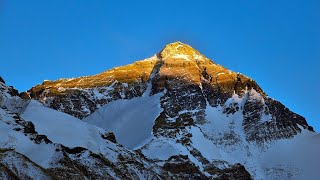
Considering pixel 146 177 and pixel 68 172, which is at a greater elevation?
pixel 146 177

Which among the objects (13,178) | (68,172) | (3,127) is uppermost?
(3,127)

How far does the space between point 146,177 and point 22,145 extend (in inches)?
1500

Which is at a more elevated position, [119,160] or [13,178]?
[119,160]

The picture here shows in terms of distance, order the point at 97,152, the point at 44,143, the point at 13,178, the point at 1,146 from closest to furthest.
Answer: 1. the point at 13,178
2. the point at 1,146
3. the point at 44,143
4. the point at 97,152

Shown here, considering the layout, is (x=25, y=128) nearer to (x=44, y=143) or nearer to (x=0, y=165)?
(x=44, y=143)

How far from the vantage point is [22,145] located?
6801 inches

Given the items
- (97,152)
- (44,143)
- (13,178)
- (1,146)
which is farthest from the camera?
(97,152)

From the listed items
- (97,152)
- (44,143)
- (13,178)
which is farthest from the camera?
(97,152)

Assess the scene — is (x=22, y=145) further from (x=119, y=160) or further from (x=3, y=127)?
(x=119, y=160)

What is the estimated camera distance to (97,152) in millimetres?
196250

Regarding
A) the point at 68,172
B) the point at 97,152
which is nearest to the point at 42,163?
the point at 68,172

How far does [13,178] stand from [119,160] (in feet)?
171

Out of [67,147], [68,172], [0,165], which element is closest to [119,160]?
[67,147]

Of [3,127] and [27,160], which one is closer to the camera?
[27,160]
